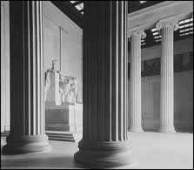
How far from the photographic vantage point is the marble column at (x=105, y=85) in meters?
5.44

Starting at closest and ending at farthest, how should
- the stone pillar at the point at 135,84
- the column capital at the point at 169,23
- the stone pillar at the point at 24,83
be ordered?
1. the stone pillar at the point at 24,83
2. the column capital at the point at 169,23
3. the stone pillar at the point at 135,84

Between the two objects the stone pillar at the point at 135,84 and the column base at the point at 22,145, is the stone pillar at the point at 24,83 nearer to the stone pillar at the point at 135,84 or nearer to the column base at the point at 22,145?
the column base at the point at 22,145

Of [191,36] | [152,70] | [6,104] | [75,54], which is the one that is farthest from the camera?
[152,70]

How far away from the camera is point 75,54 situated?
23203 millimetres

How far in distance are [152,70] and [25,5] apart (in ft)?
79.6

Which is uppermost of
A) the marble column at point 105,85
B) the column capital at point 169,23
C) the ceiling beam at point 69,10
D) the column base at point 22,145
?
the ceiling beam at point 69,10

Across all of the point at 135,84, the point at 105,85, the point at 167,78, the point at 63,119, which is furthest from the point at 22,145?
the point at 135,84

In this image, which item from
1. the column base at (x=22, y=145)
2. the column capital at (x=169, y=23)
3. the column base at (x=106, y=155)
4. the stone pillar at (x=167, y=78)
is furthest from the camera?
the column capital at (x=169, y=23)

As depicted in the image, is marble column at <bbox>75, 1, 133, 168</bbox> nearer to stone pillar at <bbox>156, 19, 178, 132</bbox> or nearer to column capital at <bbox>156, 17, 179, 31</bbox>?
stone pillar at <bbox>156, 19, 178, 132</bbox>

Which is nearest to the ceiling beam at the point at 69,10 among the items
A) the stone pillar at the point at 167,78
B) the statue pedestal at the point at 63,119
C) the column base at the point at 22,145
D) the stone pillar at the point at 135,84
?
the stone pillar at the point at 135,84

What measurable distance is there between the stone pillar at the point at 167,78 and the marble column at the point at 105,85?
44.4 ft

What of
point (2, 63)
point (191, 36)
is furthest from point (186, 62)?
point (2, 63)

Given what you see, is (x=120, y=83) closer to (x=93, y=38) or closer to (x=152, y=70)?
(x=93, y=38)

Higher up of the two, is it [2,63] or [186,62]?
[186,62]
